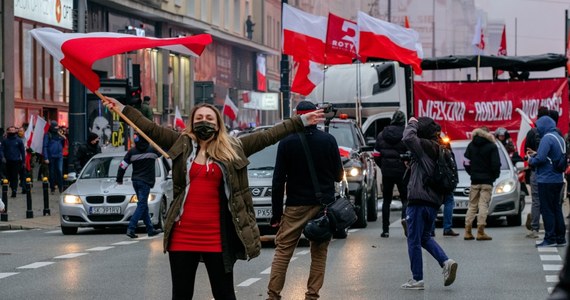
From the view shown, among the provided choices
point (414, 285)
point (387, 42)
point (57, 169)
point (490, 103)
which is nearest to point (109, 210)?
point (414, 285)

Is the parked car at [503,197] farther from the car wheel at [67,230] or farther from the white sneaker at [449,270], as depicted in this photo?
the white sneaker at [449,270]

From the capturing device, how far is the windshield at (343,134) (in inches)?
922

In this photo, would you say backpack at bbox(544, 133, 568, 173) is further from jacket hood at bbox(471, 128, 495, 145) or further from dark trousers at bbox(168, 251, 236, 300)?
dark trousers at bbox(168, 251, 236, 300)

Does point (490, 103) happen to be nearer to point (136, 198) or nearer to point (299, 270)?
point (136, 198)

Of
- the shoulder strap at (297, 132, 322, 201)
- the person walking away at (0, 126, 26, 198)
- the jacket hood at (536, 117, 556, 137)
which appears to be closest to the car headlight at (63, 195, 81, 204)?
the jacket hood at (536, 117, 556, 137)

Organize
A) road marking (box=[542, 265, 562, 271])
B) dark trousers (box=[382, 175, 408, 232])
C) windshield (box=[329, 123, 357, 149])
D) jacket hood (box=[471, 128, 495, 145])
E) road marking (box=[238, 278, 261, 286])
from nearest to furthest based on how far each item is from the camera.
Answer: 1. road marking (box=[238, 278, 261, 286])
2. road marking (box=[542, 265, 562, 271])
3. jacket hood (box=[471, 128, 495, 145])
4. dark trousers (box=[382, 175, 408, 232])
5. windshield (box=[329, 123, 357, 149])

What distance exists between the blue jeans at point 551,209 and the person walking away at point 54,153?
54.5 ft

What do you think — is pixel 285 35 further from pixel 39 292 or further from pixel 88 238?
pixel 39 292

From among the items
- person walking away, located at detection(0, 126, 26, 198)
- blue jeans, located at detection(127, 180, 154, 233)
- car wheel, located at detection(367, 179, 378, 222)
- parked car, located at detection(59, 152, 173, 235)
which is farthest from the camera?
person walking away, located at detection(0, 126, 26, 198)

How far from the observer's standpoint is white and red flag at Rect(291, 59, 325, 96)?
31.0m

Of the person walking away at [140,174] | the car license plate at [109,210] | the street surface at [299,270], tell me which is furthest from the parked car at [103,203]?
the person walking away at [140,174]

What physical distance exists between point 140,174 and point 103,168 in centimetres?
245

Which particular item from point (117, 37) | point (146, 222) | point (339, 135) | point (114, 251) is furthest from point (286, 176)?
point (339, 135)

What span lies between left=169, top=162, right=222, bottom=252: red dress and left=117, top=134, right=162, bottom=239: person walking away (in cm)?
1230
